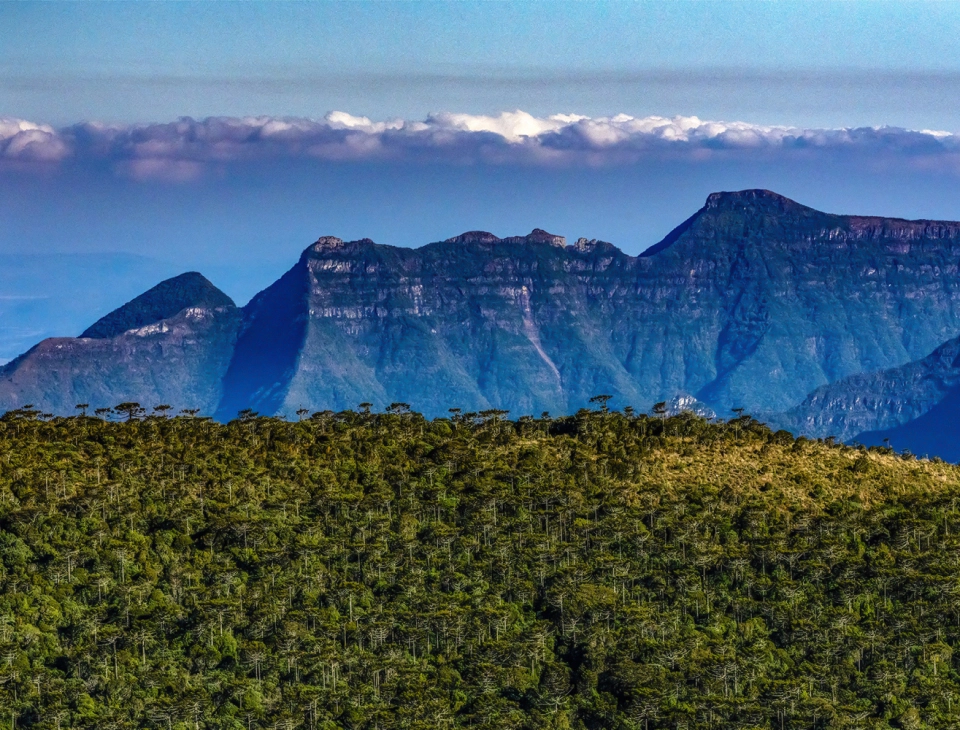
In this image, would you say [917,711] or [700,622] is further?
[700,622]

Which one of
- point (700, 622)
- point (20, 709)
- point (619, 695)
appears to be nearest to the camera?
point (20, 709)

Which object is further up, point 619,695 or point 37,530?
point 37,530

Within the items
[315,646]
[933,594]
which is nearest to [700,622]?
[933,594]

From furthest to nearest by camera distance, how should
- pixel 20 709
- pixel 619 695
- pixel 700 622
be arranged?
pixel 700 622
pixel 619 695
pixel 20 709

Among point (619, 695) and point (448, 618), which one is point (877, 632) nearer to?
point (619, 695)

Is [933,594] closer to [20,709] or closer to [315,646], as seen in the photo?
[315,646]

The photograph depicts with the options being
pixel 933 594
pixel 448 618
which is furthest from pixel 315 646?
pixel 933 594

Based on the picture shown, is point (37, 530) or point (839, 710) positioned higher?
point (37, 530)

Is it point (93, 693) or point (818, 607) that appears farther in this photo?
point (818, 607)
